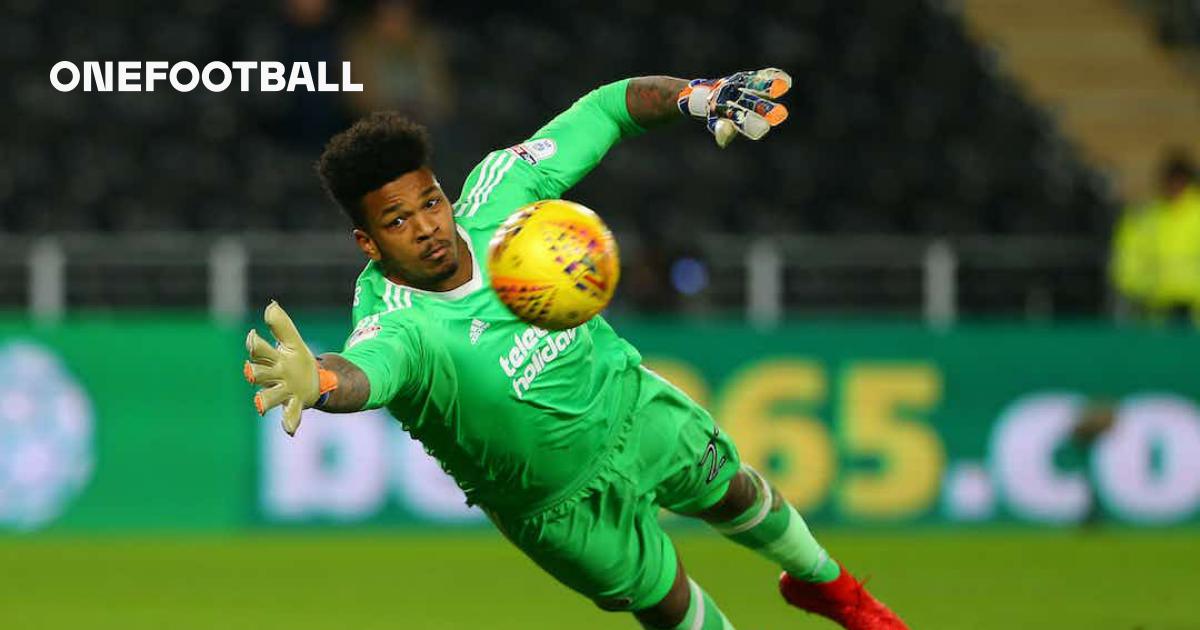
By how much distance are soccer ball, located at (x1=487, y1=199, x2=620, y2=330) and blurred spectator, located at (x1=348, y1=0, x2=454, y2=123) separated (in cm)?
1012

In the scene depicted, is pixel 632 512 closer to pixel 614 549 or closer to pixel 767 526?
pixel 614 549

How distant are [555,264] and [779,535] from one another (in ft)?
6.14

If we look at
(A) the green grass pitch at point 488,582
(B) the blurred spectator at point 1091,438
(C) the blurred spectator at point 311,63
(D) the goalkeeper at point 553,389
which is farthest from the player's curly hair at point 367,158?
(C) the blurred spectator at point 311,63

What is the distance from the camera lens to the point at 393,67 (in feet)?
54.1

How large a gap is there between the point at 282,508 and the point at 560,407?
819cm

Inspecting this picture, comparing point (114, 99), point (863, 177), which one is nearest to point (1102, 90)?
point (863, 177)

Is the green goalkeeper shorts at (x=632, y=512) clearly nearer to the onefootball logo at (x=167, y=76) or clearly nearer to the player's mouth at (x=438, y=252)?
the player's mouth at (x=438, y=252)

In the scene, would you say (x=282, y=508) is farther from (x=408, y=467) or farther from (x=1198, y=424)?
(x=1198, y=424)

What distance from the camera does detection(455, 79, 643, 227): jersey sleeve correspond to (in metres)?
6.80

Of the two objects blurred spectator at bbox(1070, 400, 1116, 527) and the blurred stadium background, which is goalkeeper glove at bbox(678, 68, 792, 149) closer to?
the blurred stadium background

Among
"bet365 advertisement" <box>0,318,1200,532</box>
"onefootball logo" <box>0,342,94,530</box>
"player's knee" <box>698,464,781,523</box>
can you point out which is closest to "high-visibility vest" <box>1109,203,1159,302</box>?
"bet365 advertisement" <box>0,318,1200,532</box>

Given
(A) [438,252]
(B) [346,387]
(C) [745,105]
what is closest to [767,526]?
(C) [745,105]

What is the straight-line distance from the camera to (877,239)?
677 inches

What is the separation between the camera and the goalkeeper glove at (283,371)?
17.0 ft
